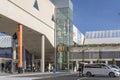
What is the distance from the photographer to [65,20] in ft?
215

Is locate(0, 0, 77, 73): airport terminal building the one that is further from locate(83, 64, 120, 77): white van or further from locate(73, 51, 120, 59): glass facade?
locate(73, 51, 120, 59): glass facade

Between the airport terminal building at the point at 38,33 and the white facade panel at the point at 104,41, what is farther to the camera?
the white facade panel at the point at 104,41

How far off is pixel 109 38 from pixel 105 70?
70.7 meters

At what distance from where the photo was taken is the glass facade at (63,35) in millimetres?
64906

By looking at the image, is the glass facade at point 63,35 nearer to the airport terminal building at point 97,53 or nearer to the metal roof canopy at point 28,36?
the metal roof canopy at point 28,36

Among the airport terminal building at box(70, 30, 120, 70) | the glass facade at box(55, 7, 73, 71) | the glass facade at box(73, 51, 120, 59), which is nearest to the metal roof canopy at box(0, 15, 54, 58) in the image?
the glass facade at box(55, 7, 73, 71)

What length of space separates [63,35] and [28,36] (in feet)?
28.4

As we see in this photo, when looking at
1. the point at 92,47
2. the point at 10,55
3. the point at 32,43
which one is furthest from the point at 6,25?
the point at 92,47

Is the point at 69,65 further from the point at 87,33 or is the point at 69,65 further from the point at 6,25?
the point at 87,33

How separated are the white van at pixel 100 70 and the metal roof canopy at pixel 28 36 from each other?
43.7ft

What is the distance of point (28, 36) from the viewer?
61.4 meters

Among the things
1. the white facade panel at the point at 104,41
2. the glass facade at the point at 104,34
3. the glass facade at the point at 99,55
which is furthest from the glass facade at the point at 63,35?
the glass facade at the point at 104,34

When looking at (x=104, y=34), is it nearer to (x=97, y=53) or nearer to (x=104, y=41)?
(x=104, y=41)

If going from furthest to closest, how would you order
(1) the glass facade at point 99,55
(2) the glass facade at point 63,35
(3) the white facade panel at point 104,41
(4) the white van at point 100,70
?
(3) the white facade panel at point 104,41
(1) the glass facade at point 99,55
(2) the glass facade at point 63,35
(4) the white van at point 100,70
